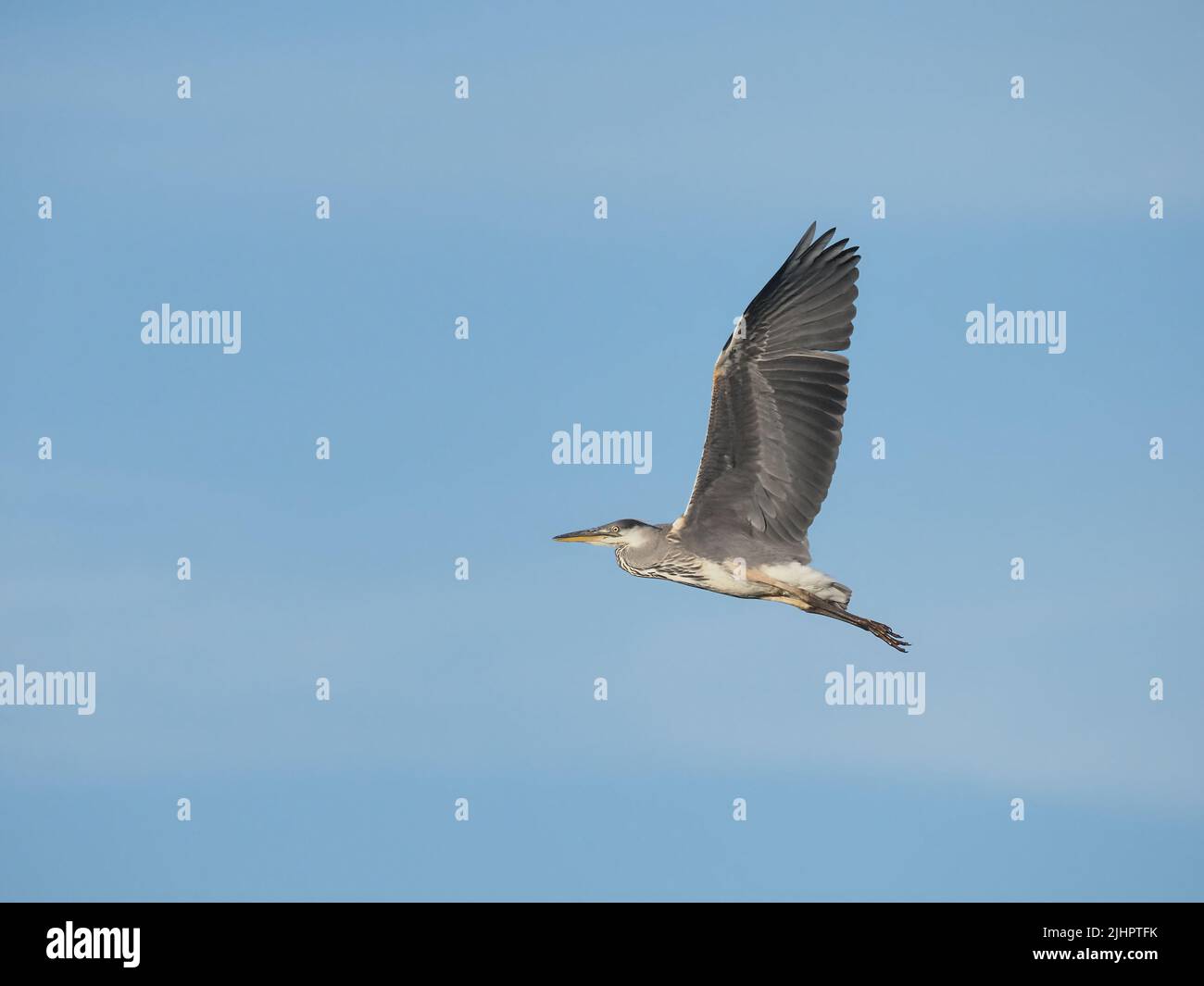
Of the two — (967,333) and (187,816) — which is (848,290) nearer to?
(967,333)

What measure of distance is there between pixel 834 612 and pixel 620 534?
2638 millimetres

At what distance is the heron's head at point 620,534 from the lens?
2325 cm

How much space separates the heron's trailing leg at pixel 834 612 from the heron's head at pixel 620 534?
5.28 ft

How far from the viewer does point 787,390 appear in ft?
72.4

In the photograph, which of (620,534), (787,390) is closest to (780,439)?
(787,390)

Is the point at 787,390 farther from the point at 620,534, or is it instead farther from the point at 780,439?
the point at 620,534

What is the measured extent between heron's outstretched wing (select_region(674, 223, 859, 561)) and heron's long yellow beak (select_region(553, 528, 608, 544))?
1593 mm

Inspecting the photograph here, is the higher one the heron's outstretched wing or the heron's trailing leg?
the heron's outstretched wing

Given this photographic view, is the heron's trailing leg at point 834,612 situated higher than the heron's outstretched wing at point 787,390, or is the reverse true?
the heron's outstretched wing at point 787,390

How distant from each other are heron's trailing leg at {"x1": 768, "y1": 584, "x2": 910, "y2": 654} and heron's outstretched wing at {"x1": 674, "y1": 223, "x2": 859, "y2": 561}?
0.91 meters

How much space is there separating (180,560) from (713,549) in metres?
9.85

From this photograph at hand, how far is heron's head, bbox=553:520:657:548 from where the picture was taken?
23.2 m
